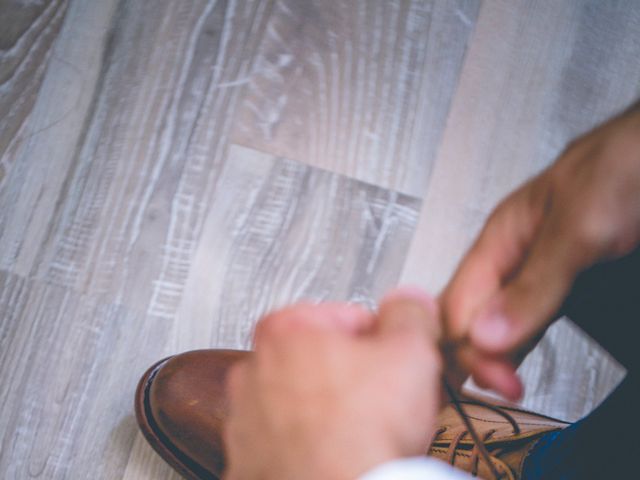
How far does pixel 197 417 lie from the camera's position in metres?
0.66

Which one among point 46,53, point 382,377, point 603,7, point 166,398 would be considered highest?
point 603,7

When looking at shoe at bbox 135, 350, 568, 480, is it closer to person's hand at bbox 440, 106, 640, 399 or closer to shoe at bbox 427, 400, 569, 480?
shoe at bbox 427, 400, 569, 480

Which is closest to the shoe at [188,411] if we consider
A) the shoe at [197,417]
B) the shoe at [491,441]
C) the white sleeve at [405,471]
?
the shoe at [197,417]

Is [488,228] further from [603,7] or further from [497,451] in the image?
[603,7]

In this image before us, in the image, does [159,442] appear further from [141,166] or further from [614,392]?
[614,392]

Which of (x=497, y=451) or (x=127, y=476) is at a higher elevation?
(x=497, y=451)

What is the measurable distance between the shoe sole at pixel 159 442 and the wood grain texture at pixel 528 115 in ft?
1.17

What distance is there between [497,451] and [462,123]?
0.45 metres

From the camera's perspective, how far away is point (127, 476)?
71 centimetres

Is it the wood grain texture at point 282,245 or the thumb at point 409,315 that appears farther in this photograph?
the wood grain texture at point 282,245

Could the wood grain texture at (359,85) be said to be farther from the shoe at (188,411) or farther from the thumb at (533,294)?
the thumb at (533,294)

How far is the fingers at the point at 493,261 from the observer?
15.5 inches

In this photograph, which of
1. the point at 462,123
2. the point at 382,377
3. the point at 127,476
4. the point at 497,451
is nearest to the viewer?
the point at 382,377

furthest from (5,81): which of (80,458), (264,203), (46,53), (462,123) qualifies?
(462,123)
